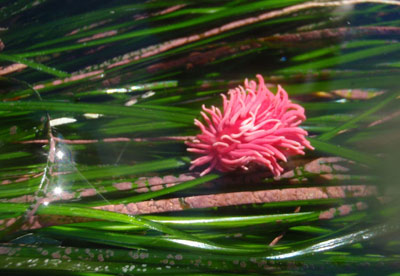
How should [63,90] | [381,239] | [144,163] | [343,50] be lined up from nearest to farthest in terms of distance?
[381,239]
[144,163]
[63,90]
[343,50]

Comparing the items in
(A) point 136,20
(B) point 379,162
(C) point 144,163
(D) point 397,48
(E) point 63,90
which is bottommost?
(B) point 379,162

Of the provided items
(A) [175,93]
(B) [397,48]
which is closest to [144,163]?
(A) [175,93]

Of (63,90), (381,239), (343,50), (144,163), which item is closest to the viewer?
(381,239)

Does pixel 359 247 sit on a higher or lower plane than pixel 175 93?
lower

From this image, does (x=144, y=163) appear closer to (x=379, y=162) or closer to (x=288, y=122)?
(x=288, y=122)

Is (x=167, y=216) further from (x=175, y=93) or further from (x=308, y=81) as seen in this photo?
(x=308, y=81)

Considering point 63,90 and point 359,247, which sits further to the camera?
point 63,90
